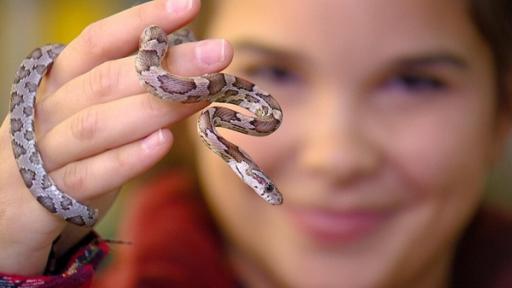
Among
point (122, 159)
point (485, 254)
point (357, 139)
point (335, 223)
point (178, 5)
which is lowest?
point (485, 254)

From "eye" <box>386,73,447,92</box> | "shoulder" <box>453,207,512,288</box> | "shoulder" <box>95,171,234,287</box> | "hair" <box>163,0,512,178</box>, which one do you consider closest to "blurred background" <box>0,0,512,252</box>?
"shoulder" <box>453,207,512,288</box>

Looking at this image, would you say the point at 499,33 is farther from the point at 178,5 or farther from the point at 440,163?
the point at 178,5

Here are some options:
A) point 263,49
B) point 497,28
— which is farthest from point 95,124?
point 497,28

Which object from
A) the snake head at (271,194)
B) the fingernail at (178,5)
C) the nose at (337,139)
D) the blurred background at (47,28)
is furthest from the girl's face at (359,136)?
the blurred background at (47,28)

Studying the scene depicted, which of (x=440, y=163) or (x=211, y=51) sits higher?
(x=211, y=51)

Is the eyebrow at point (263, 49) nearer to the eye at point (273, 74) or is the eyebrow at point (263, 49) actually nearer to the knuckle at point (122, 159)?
the eye at point (273, 74)

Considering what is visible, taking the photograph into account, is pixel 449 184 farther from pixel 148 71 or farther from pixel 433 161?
pixel 148 71

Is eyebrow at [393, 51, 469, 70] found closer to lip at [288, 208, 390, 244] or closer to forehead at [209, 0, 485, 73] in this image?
forehead at [209, 0, 485, 73]
